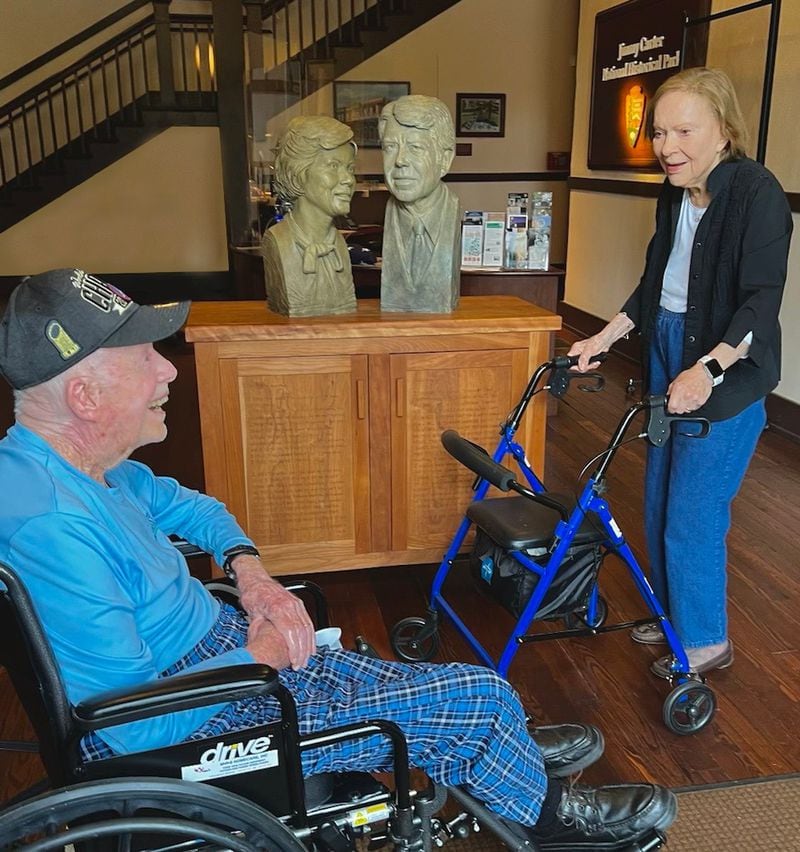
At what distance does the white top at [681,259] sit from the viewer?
6.70ft

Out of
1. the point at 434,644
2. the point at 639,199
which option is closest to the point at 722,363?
the point at 434,644

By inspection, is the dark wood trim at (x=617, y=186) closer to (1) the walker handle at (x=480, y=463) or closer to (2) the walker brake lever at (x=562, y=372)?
(2) the walker brake lever at (x=562, y=372)

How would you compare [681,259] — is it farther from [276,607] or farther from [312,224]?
[276,607]

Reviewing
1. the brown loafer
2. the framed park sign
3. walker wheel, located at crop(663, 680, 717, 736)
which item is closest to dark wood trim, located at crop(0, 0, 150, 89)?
the framed park sign

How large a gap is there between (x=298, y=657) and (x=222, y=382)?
48.5 inches

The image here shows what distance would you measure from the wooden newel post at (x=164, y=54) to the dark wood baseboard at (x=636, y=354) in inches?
164

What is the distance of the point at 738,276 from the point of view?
1.90 m

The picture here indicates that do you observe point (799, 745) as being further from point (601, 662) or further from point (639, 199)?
point (639, 199)

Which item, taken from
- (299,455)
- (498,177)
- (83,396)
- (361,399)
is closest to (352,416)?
(361,399)

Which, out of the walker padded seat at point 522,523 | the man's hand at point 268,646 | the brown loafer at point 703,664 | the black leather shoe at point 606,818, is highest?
the man's hand at point 268,646

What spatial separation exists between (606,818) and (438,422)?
Answer: 130 cm

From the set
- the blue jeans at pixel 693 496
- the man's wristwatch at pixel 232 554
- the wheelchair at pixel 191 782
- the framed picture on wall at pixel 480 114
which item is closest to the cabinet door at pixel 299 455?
the blue jeans at pixel 693 496

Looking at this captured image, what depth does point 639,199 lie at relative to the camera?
5559 millimetres

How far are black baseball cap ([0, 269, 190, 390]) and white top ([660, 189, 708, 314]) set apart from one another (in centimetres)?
141
